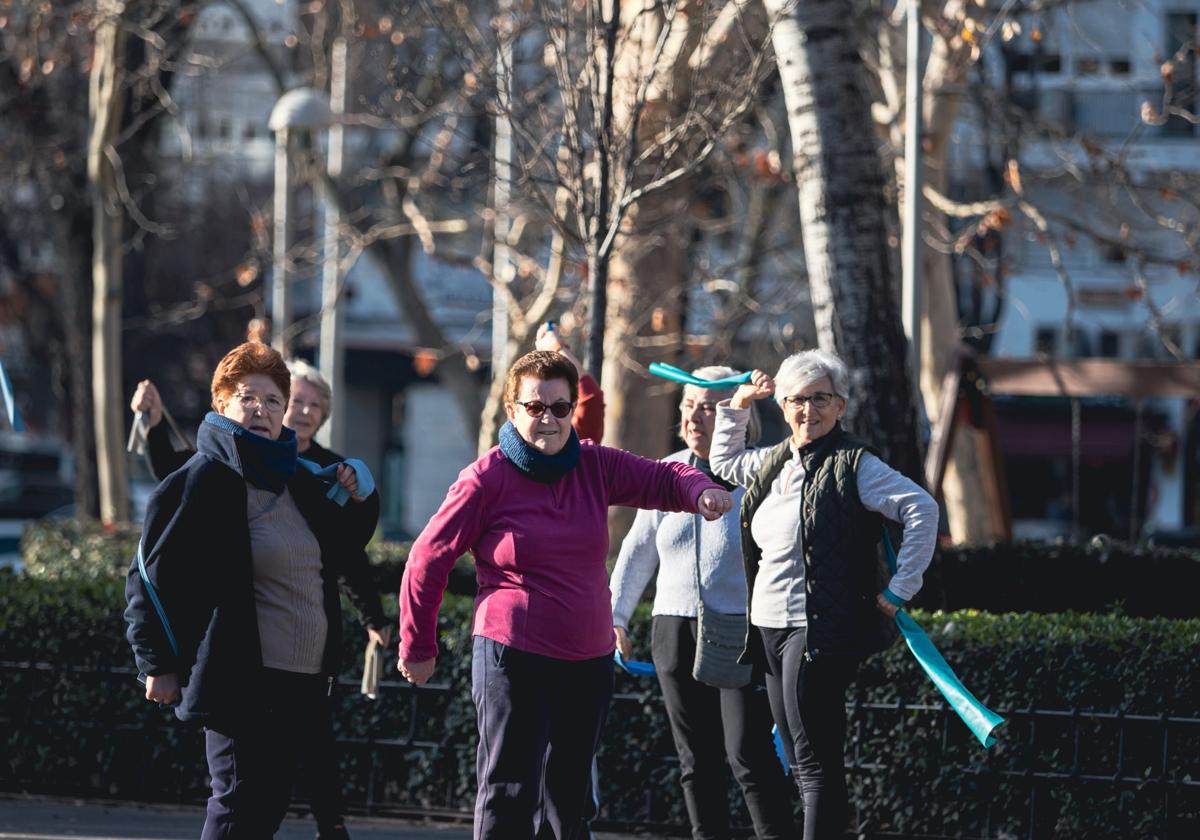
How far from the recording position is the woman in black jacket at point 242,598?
5352 millimetres

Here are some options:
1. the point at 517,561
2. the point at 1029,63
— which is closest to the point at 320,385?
the point at 517,561

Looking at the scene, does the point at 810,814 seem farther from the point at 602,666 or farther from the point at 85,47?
the point at 85,47

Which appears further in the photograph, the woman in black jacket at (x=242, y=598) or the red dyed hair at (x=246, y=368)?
the red dyed hair at (x=246, y=368)

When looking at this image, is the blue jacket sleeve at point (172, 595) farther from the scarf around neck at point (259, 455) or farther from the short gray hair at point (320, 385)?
the short gray hair at point (320, 385)

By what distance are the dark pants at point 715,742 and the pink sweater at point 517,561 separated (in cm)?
100

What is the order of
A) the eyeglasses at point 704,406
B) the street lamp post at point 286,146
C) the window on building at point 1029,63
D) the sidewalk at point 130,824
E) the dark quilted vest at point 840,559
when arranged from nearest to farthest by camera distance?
the dark quilted vest at point 840,559, the eyeglasses at point 704,406, the sidewalk at point 130,824, the street lamp post at point 286,146, the window on building at point 1029,63

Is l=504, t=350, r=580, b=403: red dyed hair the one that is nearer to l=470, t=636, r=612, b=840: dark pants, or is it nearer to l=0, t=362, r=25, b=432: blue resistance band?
l=470, t=636, r=612, b=840: dark pants

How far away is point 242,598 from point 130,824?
9.41ft

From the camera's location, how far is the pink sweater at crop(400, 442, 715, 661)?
212 inches

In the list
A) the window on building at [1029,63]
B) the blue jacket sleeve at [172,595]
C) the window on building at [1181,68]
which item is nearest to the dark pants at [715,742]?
the blue jacket sleeve at [172,595]

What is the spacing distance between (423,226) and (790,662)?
36.3ft

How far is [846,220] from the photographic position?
9.04 m

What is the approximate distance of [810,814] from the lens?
6.04m

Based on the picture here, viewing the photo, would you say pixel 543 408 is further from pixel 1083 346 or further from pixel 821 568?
pixel 1083 346
